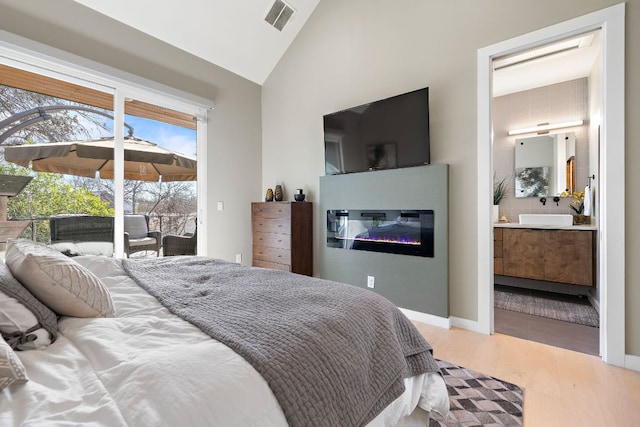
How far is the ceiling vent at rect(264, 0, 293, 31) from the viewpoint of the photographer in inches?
139

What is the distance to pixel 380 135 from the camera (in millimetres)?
2996

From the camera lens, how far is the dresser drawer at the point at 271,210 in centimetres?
349

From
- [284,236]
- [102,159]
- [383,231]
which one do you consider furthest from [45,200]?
[383,231]

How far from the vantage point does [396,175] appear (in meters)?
2.93

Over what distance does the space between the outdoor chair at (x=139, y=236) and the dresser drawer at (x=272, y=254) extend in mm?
1099

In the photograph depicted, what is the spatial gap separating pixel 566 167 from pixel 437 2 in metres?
2.75

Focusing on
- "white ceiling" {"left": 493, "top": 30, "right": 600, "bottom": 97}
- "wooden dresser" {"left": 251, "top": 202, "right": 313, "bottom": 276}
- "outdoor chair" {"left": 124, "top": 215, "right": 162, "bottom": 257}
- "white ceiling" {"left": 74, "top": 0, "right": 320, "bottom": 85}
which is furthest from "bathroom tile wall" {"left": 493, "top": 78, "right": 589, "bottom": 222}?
"outdoor chair" {"left": 124, "top": 215, "right": 162, "bottom": 257}

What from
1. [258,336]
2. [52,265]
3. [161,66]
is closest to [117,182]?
[161,66]

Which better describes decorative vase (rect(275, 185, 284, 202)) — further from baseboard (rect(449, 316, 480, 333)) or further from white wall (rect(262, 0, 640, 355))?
baseboard (rect(449, 316, 480, 333))

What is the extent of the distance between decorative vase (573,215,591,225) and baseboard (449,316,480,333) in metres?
2.31

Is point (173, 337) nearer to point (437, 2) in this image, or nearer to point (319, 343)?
point (319, 343)

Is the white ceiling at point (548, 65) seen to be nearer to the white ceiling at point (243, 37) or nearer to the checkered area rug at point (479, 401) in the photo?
the white ceiling at point (243, 37)

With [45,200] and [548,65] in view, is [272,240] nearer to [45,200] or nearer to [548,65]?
[45,200]

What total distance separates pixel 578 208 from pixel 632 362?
243 centimetres
